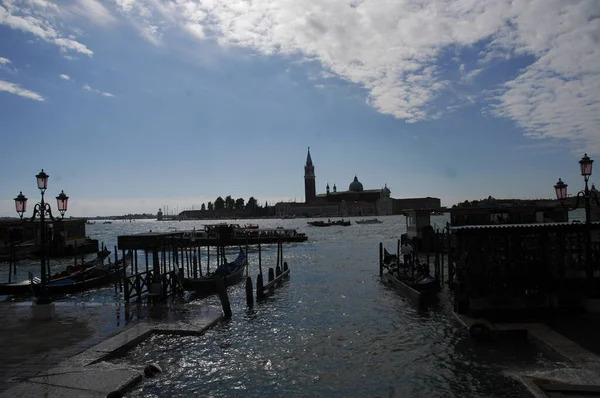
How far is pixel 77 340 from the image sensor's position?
1179 cm

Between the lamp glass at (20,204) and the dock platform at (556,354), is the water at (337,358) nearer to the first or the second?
the dock platform at (556,354)

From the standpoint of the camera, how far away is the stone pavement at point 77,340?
8.70m

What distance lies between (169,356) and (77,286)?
14.5 metres

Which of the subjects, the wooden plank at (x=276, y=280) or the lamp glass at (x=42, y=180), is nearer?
the lamp glass at (x=42, y=180)

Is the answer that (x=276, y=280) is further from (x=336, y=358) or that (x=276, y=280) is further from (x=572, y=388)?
(x=572, y=388)

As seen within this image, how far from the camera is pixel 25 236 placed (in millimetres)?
54094

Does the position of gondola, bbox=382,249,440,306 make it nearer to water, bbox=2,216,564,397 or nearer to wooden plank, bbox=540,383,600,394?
water, bbox=2,216,564,397

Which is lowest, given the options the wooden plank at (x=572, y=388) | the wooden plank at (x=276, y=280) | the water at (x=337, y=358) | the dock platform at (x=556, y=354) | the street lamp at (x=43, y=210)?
the water at (x=337, y=358)

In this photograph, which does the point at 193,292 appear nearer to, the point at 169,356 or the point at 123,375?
the point at 169,356

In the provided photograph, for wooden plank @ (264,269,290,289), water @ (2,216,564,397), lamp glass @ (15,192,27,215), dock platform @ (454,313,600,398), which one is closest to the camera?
dock platform @ (454,313,600,398)

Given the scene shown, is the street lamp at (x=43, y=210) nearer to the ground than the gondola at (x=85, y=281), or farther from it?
farther from it

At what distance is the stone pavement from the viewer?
8.70 meters

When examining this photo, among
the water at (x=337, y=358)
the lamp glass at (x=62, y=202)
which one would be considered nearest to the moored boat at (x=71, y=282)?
the lamp glass at (x=62, y=202)

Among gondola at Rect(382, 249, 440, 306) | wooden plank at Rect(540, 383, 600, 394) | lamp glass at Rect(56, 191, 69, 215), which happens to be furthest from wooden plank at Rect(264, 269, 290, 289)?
wooden plank at Rect(540, 383, 600, 394)
